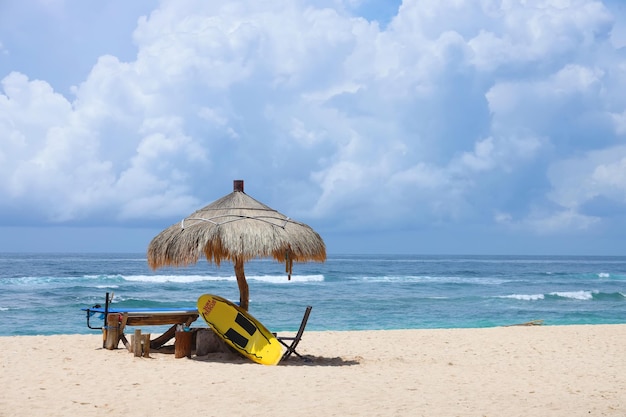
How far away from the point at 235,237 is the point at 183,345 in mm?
1665

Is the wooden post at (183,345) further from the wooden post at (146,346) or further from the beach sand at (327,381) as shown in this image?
the wooden post at (146,346)

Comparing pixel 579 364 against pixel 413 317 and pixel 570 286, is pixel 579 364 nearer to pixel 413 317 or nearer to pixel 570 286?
pixel 413 317

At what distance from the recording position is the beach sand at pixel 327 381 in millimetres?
6641

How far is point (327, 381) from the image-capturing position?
7.93 metres

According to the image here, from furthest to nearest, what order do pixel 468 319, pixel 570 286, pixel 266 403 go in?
pixel 570 286
pixel 468 319
pixel 266 403

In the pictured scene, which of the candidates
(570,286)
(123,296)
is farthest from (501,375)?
(570,286)

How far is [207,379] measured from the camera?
7.88 metres

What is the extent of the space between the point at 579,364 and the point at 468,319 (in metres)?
9.42

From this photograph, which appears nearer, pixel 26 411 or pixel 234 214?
pixel 26 411

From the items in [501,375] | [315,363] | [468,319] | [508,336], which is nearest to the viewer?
[501,375]

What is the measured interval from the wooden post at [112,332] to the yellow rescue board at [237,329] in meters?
1.50

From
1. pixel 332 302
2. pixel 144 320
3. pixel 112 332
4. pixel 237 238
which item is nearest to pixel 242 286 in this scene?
pixel 237 238

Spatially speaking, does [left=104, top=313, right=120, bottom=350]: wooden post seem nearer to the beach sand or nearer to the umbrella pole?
the beach sand

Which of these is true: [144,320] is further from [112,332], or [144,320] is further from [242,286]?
[242,286]
